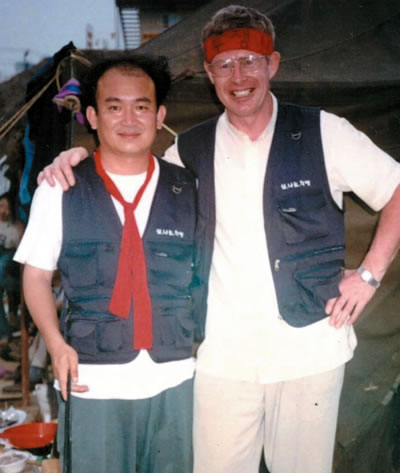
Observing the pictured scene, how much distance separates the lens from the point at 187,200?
8.13ft

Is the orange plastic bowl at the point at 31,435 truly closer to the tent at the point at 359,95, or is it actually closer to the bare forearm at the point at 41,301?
the tent at the point at 359,95

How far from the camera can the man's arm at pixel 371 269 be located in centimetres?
238

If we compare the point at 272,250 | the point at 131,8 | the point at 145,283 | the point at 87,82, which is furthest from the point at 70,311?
the point at 131,8

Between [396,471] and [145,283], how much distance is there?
2046mm

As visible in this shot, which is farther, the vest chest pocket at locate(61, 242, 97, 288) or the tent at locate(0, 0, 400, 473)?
the tent at locate(0, 0, 400, 473)

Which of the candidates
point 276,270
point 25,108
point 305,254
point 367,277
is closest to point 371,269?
point 367,277

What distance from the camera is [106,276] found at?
89.9 inches

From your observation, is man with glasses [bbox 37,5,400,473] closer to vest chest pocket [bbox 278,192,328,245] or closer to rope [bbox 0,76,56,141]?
vest chest pocket [bbox 278,192,328,245]

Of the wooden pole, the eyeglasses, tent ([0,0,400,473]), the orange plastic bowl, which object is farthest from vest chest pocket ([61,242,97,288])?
the wooden pole

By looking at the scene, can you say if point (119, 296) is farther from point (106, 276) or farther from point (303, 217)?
point (303, 217)

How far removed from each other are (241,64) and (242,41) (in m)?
0.10

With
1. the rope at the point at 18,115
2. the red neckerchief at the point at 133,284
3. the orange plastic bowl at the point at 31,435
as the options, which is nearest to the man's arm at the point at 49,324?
the red neckerchief at the point at 133,284

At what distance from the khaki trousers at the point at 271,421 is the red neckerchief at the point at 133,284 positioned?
375mm

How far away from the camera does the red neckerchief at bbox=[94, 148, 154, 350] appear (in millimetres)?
2248
